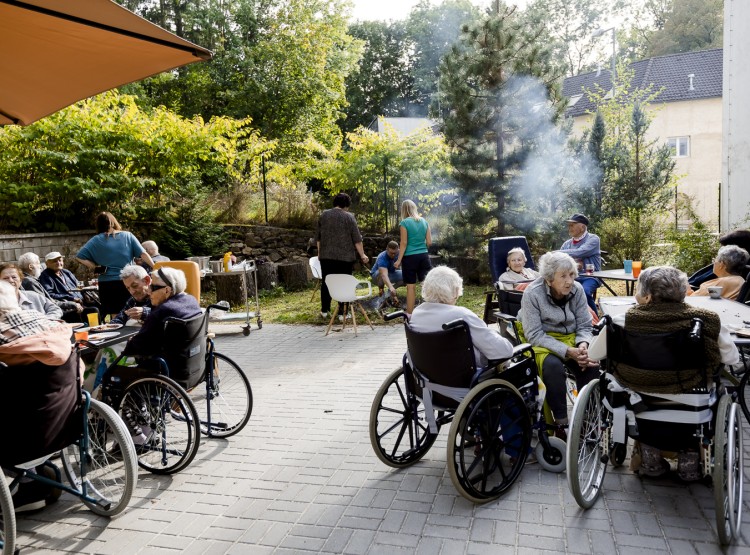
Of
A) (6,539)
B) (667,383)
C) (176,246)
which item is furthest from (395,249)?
(6,539)

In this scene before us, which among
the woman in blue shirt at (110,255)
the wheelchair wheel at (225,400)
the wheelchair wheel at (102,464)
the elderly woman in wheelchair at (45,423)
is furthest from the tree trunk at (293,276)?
the elderly woman in wheelchair at (45,423)

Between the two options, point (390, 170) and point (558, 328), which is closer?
point (558, 328)

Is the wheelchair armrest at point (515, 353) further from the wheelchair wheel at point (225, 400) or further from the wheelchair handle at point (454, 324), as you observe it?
the wheelchair wheel at point (225, 400)

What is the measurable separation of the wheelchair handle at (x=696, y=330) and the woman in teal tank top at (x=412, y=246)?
5.72m

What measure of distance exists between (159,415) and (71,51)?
219cm

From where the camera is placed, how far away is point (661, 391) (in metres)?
3.10

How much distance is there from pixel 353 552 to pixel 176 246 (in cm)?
1020

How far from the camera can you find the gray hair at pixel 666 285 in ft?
10.4

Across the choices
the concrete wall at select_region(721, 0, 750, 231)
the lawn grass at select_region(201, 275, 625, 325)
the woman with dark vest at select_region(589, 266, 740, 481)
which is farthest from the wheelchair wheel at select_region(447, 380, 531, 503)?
the concrete wall at select_region(721, 0, 750, 231)

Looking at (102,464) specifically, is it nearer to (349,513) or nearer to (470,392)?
(349,513)

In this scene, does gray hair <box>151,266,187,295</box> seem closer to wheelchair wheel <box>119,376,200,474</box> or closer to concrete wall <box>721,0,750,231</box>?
wheelchair wheel <box>119,376,200,474</box>

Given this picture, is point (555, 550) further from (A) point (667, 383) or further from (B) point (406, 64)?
(B) point (406, 64)

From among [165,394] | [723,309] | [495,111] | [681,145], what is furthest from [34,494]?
[681,145]

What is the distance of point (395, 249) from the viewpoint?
9.64 m
